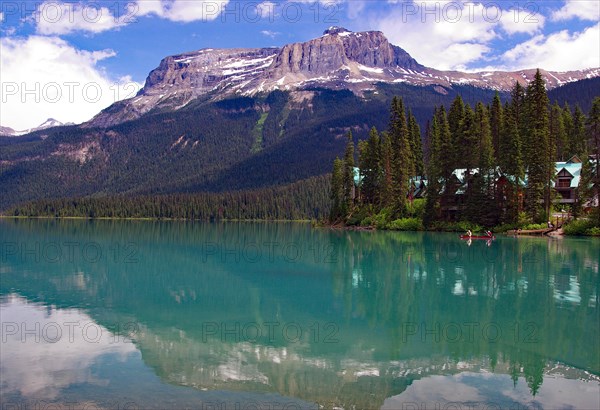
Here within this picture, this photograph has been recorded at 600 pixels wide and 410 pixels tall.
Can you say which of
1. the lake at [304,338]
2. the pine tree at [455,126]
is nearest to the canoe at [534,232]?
the pine tree at [455,126]

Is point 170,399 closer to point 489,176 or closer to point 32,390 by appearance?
point 32,390

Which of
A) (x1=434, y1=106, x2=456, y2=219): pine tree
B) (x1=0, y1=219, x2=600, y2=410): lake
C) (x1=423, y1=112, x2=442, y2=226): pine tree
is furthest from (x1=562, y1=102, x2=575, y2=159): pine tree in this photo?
(x1=0, y1=219, x2=600, y2=410): lake

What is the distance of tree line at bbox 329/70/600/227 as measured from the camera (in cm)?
7375

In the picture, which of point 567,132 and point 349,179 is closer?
point 567,132

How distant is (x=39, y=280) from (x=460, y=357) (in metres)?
27.5

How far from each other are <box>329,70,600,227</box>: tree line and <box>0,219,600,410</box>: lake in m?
38.3

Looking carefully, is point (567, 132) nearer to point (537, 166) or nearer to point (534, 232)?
point (537, 166)

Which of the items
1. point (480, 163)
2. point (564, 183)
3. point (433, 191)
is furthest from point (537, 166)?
point (433, 191)

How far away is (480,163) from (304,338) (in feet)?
217

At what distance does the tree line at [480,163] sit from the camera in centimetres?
7375

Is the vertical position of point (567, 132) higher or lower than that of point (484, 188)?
higher

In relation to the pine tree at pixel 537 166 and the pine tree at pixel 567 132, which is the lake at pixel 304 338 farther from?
the pine tree at pixel 567 132

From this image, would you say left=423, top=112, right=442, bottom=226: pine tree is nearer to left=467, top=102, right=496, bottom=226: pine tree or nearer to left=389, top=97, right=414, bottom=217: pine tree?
left=467, top=102, right=496, bottom=226: pine tree

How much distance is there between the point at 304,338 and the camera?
19344mm
